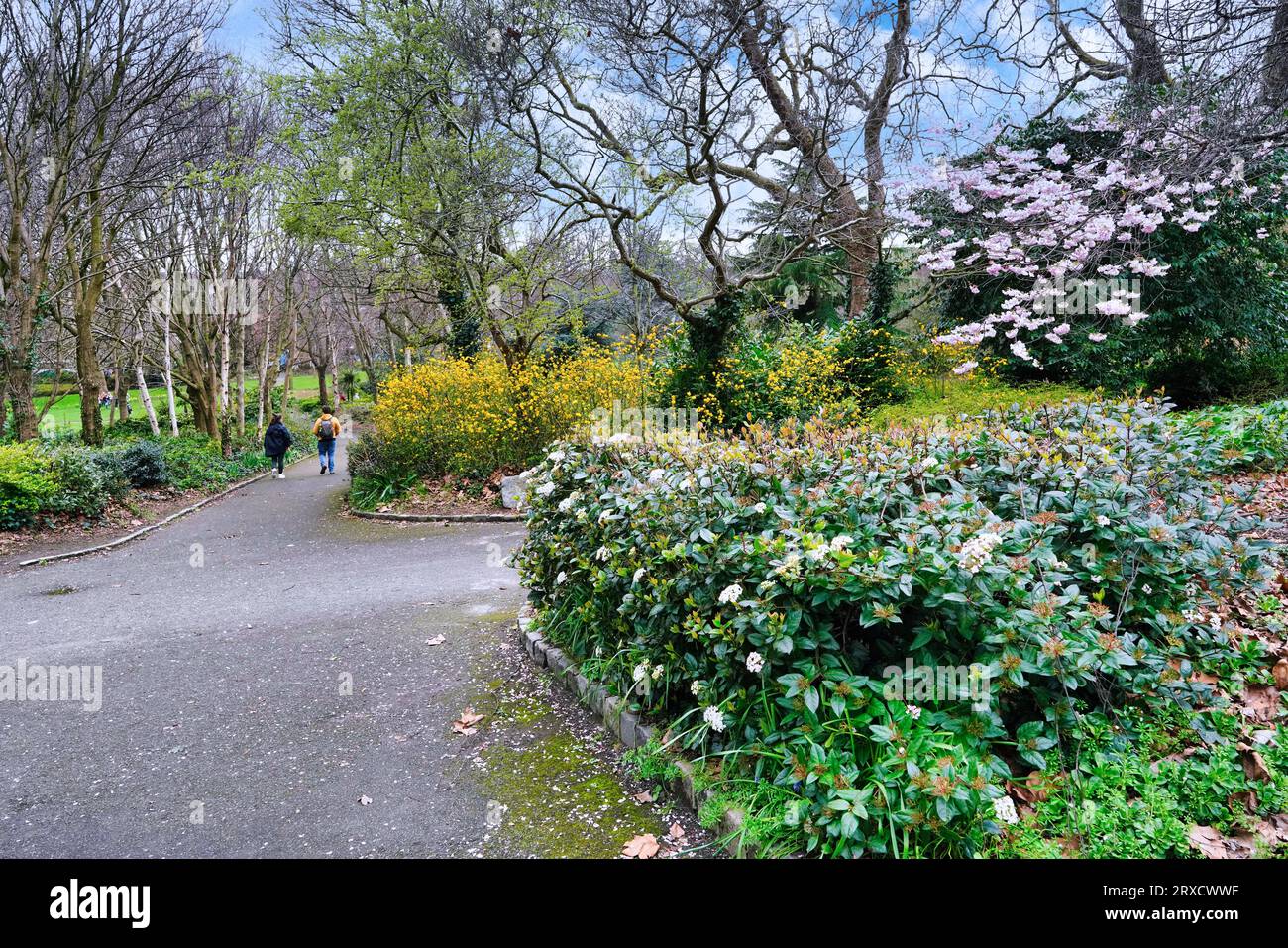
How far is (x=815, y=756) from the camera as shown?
2.40 meters

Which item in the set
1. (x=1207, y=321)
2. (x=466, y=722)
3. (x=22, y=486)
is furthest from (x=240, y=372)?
(x=1207, y=321)

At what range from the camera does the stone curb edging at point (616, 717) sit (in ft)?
8.29

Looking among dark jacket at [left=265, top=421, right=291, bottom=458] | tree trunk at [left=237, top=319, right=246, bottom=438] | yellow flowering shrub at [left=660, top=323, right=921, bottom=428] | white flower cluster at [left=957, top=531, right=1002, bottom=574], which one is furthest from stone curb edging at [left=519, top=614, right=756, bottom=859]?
tree trunk at [left=237, top=319, right=246, bottom=438]

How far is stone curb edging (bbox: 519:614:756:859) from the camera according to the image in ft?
8.29

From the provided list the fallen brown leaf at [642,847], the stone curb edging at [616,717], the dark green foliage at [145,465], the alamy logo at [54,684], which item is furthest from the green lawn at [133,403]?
the fallen brown leaf at [642,847]

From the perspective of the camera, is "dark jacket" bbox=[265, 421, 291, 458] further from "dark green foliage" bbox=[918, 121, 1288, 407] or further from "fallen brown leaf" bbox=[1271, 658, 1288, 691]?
"fallen brown leaf" bbox=[1271, 658, 1288, 691]

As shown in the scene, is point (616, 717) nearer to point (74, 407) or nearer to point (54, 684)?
point (54, 684)

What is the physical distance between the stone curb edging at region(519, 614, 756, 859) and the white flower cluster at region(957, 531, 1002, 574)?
1178 millimetres

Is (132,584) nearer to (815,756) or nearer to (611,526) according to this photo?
(611,526)

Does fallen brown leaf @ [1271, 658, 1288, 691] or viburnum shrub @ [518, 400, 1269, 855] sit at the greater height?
viburnum shrub @ [518, 400, 1269, 855]

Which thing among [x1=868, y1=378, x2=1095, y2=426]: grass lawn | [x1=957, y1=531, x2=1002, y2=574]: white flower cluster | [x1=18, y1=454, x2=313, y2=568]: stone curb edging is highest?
[x1=868, y1=378, x2=1095, y2=426]: grass lawn

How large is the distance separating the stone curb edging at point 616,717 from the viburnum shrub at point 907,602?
11 cm
